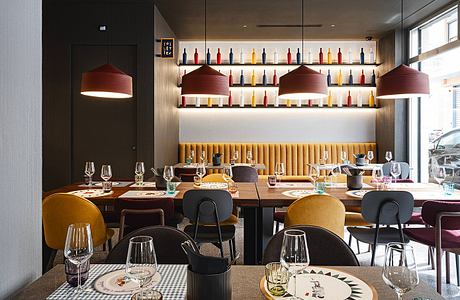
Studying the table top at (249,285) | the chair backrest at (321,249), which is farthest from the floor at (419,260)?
the table top at (249,285)

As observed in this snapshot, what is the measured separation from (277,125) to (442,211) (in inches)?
210

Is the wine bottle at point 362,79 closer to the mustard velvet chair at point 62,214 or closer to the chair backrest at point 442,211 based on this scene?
the chair backrest at point 442,211

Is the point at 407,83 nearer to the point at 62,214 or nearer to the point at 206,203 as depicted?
the point at 206,203

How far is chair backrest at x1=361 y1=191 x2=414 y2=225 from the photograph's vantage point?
116 inches

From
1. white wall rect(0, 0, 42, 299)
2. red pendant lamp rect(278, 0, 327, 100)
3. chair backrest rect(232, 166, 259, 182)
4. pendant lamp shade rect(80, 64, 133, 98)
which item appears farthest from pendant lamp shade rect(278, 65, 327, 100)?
white wall rect(0, 0, 42, 299)

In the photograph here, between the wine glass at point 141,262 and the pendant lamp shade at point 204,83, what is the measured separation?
114 inches

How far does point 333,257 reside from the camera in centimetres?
169

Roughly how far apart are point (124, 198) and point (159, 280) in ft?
6.18

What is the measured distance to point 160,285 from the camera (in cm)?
127

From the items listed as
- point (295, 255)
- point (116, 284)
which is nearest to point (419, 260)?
point (295, 255)

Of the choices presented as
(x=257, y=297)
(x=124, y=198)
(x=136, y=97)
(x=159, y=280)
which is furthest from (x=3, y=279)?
(x=136, y=97)

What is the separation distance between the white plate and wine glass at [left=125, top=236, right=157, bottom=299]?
0.34ft

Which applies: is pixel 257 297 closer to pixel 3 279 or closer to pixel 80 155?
pixel 3 279

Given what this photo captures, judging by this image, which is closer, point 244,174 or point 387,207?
point 387,207
